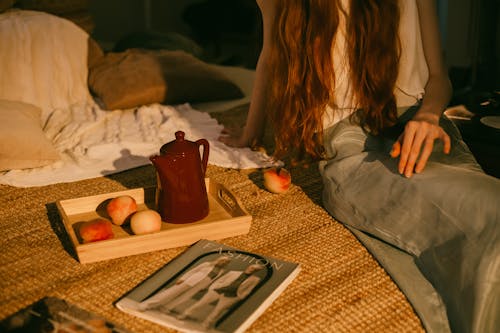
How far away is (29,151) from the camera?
1523 mm

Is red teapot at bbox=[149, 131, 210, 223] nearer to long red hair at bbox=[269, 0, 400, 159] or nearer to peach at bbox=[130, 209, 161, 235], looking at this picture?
peach at bbox=[130, 209, 161, 235]

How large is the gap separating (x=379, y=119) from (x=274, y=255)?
0.48 meters

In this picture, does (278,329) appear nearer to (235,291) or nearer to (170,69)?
(235,291)

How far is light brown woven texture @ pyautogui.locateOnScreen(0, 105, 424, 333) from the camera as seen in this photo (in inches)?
35.4

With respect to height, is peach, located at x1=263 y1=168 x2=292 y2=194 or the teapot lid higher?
the teapot lid

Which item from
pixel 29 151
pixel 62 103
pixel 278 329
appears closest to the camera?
pixel 278 329

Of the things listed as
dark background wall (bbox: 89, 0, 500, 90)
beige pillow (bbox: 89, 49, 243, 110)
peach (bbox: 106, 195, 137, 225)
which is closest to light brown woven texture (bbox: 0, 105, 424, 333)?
peach (bbox: 106, 195, 137, 225)

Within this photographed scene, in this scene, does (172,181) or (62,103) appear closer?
(172,181)

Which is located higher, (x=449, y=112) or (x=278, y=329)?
(x=449, y=112)

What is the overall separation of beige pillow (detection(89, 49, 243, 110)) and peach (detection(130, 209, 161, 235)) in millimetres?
959

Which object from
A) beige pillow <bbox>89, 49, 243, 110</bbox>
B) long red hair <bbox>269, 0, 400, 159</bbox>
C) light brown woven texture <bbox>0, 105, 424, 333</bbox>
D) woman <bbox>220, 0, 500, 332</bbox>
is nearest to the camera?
light brown woven texture <bbox>0, 105, 424, 333</bbox>

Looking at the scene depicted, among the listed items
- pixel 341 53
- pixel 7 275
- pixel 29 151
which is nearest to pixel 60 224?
pixel 7 275

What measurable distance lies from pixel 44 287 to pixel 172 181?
1.01 feet

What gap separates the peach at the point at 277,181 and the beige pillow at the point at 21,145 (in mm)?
639
